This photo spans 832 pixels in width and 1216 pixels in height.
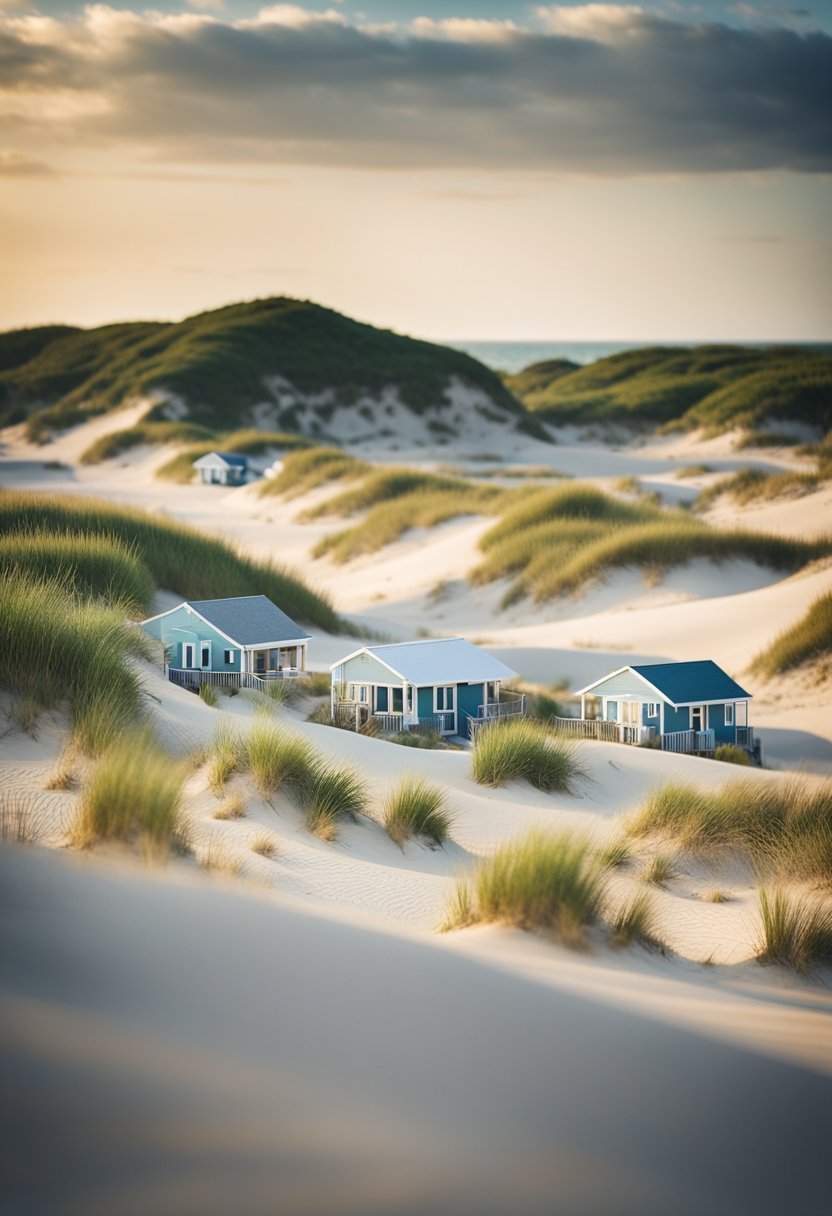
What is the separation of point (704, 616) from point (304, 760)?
17.7m

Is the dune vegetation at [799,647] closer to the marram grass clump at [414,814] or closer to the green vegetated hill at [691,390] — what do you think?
the marram grass clump at [414,814]

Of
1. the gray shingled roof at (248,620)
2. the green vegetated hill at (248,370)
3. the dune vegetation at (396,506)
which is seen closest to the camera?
the gray shingled roof at (248,620)

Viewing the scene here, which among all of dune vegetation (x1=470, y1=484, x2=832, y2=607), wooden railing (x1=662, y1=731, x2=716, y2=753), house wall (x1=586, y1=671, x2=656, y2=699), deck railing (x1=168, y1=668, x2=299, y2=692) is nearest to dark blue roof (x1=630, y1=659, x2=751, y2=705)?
house wall (x1=586, y1=671, x2=656, y2=699)

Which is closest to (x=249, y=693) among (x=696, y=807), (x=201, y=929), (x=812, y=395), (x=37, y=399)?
(x=696, y=807)

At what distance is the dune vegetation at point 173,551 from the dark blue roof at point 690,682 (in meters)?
7.79

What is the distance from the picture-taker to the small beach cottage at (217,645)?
17656 millimetres

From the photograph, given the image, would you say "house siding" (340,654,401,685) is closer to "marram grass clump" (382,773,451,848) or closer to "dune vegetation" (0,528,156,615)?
"dune vegetation" (0,528,156,615)

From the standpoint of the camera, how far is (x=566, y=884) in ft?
23.2

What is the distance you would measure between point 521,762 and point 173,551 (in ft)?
38.4

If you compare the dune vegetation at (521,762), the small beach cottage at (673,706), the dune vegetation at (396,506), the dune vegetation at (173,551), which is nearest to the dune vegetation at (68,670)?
the dune vegetation at (521,762)

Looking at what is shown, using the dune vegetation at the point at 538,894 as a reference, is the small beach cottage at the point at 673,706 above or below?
below

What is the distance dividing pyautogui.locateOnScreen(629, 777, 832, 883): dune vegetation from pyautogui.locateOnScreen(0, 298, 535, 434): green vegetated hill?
61.9m

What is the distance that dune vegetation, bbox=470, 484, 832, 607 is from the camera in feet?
106

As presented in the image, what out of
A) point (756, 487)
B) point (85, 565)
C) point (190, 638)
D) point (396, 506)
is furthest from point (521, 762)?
point (756, 487)
